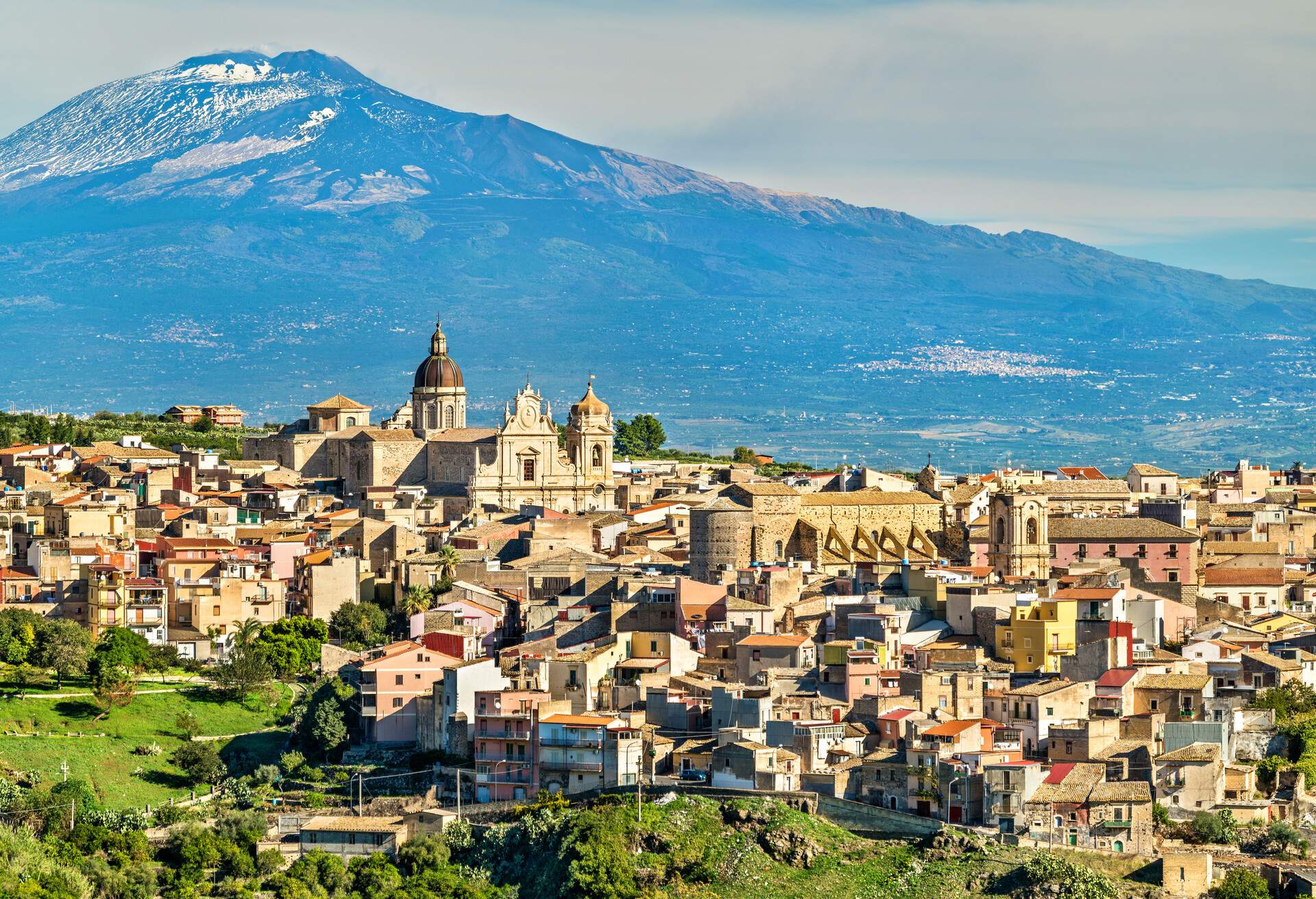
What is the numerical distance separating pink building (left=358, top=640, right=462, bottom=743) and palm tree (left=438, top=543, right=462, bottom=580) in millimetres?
9530

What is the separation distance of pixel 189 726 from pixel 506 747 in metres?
8.62

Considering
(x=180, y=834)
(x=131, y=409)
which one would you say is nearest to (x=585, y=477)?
(x=180, y=834)

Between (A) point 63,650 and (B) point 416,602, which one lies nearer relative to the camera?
(A) point 63,650

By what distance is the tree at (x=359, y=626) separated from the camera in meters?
53.2

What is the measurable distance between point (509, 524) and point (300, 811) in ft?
74.2

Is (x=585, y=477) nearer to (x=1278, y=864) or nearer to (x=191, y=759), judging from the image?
(x=191, y=759)

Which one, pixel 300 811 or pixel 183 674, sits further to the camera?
pixel 183 674

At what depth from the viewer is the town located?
40250 millimetres

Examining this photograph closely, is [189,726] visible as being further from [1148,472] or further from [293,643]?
[1148,472]

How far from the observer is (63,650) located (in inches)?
1972

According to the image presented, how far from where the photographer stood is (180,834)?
40812 millimetres

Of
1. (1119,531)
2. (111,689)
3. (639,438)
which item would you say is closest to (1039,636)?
(1119,531)

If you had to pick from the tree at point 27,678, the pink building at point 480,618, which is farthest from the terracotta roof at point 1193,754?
the tree at point 27,678

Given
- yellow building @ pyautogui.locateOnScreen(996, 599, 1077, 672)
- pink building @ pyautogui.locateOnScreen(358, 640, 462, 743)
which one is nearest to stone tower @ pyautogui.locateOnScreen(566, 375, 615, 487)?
yellow building @ pyautogui.locateOnScreen(996, 599, 1077, 672)
